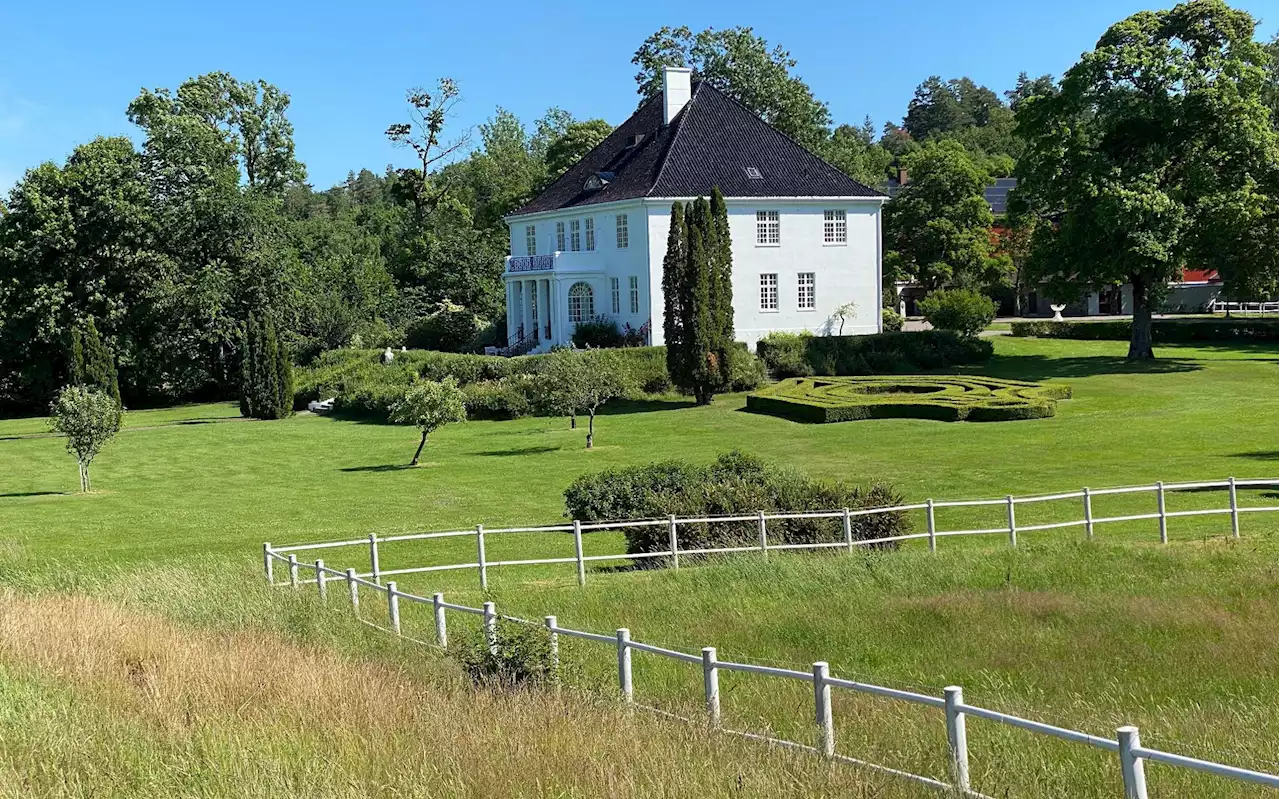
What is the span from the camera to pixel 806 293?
57.3 meters

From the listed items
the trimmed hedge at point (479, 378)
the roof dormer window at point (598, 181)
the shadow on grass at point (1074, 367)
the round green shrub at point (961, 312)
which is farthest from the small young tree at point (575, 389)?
the round green shrub at point (961, 312)

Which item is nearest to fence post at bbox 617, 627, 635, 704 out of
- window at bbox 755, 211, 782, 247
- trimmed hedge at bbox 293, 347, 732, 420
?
trimmed hedge at bbox 293, 347, 732, 420

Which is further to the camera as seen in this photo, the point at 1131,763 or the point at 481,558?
the point at 481,558

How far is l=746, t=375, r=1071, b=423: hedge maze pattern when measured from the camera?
37.6m

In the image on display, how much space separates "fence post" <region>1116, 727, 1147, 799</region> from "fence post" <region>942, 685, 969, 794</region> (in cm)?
89

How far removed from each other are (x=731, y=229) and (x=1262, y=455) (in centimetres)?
3117

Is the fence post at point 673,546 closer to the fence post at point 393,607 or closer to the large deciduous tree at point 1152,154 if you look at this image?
the fence post at point 393,607

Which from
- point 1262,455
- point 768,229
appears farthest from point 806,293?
point 1262,455

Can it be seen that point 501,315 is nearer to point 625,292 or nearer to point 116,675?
point 625,292

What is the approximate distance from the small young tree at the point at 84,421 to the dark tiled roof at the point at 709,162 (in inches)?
1079

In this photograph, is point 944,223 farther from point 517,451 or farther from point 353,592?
point 353,592

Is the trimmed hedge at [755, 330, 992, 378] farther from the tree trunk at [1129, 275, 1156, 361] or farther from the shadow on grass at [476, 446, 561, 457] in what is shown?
the shadow on grass at [476, 446, 561, 457]

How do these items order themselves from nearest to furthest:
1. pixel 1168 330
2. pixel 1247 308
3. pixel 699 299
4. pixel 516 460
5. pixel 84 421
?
pixel 84 421 < pixel 516 460 < pixel 699 299 < pixel 1168 330 < pixel 1247 308

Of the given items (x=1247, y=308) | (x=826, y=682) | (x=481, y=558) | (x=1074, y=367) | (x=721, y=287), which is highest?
(x=721, y=287)
